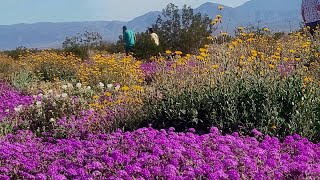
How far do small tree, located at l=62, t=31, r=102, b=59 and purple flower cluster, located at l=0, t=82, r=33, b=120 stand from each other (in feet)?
48.2

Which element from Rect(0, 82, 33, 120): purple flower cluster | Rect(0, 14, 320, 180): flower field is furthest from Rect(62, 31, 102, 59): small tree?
Rect(0, 14, 320, 180): flower field

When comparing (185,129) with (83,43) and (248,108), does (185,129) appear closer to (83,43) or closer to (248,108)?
(248,108)

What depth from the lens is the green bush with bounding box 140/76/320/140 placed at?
17.9ft

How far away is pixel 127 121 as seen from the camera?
6473 millimetres

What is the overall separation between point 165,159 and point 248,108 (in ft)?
6.11

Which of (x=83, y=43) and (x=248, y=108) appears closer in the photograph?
(x=248, y=108)

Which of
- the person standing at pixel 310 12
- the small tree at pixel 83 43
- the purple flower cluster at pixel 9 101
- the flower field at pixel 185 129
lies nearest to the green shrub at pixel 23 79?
the purple flower cluster at pixel 9 101

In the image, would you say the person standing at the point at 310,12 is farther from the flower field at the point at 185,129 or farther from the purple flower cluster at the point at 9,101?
the purple flower cluster at the point at 9,101

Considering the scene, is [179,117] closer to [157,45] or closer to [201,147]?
[201,147]

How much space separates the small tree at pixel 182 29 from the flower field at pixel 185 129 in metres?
11.0

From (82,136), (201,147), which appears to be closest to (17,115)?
(82,136)

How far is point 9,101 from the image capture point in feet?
31.8

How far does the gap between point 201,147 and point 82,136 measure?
7.44ft

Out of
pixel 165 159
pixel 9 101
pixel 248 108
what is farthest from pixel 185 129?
pixel 9 101
